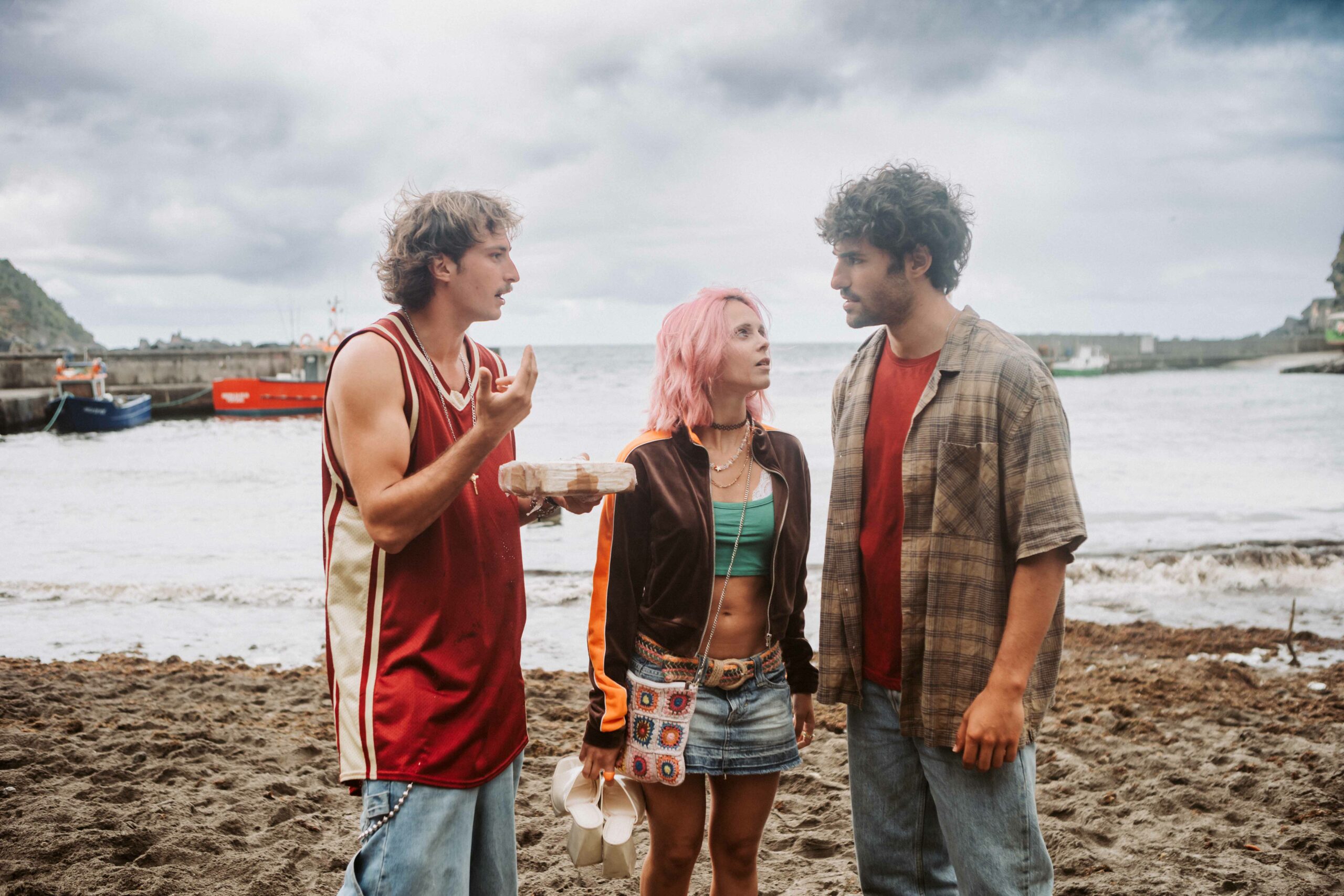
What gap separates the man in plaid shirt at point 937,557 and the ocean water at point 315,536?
4585 millimetres

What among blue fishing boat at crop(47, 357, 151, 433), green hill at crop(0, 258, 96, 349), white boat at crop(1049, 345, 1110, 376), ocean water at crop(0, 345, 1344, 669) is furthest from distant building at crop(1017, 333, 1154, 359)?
green hill at crop(0, 258, 96, 349)

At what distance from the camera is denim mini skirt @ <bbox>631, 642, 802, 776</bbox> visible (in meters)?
2.57

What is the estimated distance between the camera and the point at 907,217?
246 cm

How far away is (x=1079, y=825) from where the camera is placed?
390 cm

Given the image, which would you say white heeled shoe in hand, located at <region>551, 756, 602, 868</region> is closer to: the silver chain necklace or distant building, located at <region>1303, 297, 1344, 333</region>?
the silver chain necklace

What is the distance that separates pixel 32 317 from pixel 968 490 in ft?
334

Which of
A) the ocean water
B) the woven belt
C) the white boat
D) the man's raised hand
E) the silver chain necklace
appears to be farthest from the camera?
the white boat

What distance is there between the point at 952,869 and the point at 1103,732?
3017 millimetres

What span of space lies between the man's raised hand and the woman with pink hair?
75cm

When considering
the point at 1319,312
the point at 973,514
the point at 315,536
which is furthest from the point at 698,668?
the point at 1319,312

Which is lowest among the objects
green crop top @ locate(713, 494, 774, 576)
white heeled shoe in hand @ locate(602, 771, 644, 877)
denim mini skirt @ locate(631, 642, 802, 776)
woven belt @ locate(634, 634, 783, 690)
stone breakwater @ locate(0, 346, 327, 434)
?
white heeled shoe in hand @ locate(602, 771, 644, 877)

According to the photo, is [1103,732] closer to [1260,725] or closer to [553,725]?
[1260,725]

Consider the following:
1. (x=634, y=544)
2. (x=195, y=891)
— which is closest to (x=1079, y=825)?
(x=634, y=544)

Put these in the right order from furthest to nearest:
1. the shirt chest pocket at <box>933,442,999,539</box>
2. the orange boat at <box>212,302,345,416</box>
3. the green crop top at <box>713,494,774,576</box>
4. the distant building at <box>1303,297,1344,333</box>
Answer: the distant building at <box>1303,297,1344,333</box> → the orange boat at <box>212,302,345,416</box> → the green crop top at <box>713,494,774,576</box> → the shirt chest pocket at <box>933,442,999,539</box>
